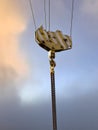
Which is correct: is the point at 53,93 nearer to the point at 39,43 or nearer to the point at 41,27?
the point at 39,43

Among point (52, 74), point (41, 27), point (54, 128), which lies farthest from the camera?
point (41, 27)

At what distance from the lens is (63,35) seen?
9.97 metres

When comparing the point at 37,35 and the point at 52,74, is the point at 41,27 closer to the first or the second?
the point at 37,35

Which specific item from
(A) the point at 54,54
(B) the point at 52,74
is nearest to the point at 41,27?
(A) the point at 54,54

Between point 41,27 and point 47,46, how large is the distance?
2.76ft

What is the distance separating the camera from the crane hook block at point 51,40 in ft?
30.2

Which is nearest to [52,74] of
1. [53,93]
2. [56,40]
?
[53,93]

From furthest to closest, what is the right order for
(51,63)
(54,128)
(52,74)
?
(51,63) < (52,74) < (54,128)

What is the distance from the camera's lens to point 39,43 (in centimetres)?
920

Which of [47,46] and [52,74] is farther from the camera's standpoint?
A: [47,46]

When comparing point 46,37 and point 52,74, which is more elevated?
point 46,37

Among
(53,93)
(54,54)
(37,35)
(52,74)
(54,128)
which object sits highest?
(37,35)

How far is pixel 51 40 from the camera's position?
933 centimetres

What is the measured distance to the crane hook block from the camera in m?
9.21
